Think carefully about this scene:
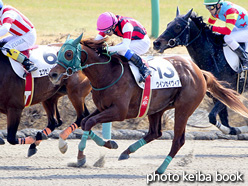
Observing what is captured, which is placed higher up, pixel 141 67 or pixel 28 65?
pixel 141 67

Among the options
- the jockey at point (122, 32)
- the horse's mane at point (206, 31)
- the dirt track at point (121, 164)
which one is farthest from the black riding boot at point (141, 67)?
the horse's mane at point (206, 31)

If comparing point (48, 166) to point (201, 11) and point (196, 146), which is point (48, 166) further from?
point (201, 11)

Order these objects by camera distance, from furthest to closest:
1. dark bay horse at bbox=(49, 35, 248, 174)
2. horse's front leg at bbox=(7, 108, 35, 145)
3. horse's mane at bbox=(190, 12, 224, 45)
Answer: horse's mane at bbox=(190, 12, 224, 45) → horse's front leg at bbox=(7, 108, 35, 145) → dark bay horse at bbox=(49, 35, 248, 174)

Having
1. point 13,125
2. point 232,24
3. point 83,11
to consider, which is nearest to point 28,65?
point 13,125

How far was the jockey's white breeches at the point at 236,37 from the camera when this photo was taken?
8.82 metres

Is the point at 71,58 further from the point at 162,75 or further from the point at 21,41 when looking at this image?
the point at 21,41

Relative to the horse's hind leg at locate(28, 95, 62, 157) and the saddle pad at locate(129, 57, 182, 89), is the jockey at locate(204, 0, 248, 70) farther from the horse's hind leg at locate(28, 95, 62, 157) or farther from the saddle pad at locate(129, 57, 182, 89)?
the horse's hind leg at locate(28, 95, 62, 157)

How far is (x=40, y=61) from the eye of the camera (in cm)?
795

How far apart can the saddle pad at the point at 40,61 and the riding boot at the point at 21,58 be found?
0.08 m

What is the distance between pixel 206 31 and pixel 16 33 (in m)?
3.00

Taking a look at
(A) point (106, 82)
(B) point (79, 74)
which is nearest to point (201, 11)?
(B) point (79, 74)

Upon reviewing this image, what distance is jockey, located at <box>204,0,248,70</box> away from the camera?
346 inches

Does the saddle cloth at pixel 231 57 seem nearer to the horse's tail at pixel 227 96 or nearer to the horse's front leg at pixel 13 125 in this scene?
the horse's tail at pixel 227 96

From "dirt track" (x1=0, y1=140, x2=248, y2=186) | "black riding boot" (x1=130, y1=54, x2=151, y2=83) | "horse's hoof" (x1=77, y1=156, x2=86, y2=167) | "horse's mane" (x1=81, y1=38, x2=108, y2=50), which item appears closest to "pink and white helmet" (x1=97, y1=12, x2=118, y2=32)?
"horse's mane" (x1=81, y1=38, x2=108, y2=50)
